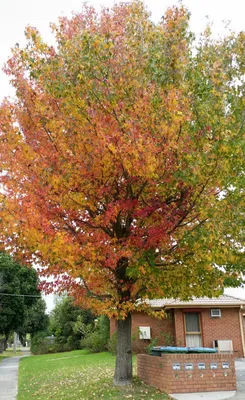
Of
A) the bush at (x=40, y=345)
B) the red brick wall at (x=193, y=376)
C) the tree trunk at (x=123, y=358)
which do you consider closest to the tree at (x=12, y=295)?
the bush at (x=40, y=345)

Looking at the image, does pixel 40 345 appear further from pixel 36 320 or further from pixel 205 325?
pixel 205 325

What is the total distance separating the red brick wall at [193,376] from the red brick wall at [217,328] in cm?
1189

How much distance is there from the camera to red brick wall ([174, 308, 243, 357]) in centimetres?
2252

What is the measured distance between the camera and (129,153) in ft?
28.5

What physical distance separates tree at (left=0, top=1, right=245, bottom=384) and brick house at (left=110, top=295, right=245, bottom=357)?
12.4 metres

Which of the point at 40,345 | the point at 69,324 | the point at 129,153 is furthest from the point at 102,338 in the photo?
the point at 129,153

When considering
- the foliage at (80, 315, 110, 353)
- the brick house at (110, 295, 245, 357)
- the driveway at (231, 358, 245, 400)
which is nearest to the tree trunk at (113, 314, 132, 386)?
the driveway at (231, 358, 245, 400)

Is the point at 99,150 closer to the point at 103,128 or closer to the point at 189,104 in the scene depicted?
the point at 103,128

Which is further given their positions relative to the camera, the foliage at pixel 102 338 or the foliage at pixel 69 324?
the foliage at pixel 69 324

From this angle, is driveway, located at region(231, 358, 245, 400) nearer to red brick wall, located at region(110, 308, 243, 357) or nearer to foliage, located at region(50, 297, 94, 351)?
red brick wall, located at region(110, 308, 243, 357)

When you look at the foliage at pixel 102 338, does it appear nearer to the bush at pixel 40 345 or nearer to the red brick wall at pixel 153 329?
the red brick wall at pixel 153 329

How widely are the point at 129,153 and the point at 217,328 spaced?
1702 cm

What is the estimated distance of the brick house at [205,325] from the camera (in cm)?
2255

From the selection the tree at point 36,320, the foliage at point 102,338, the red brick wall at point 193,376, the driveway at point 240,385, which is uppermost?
the tree at point 36,320
